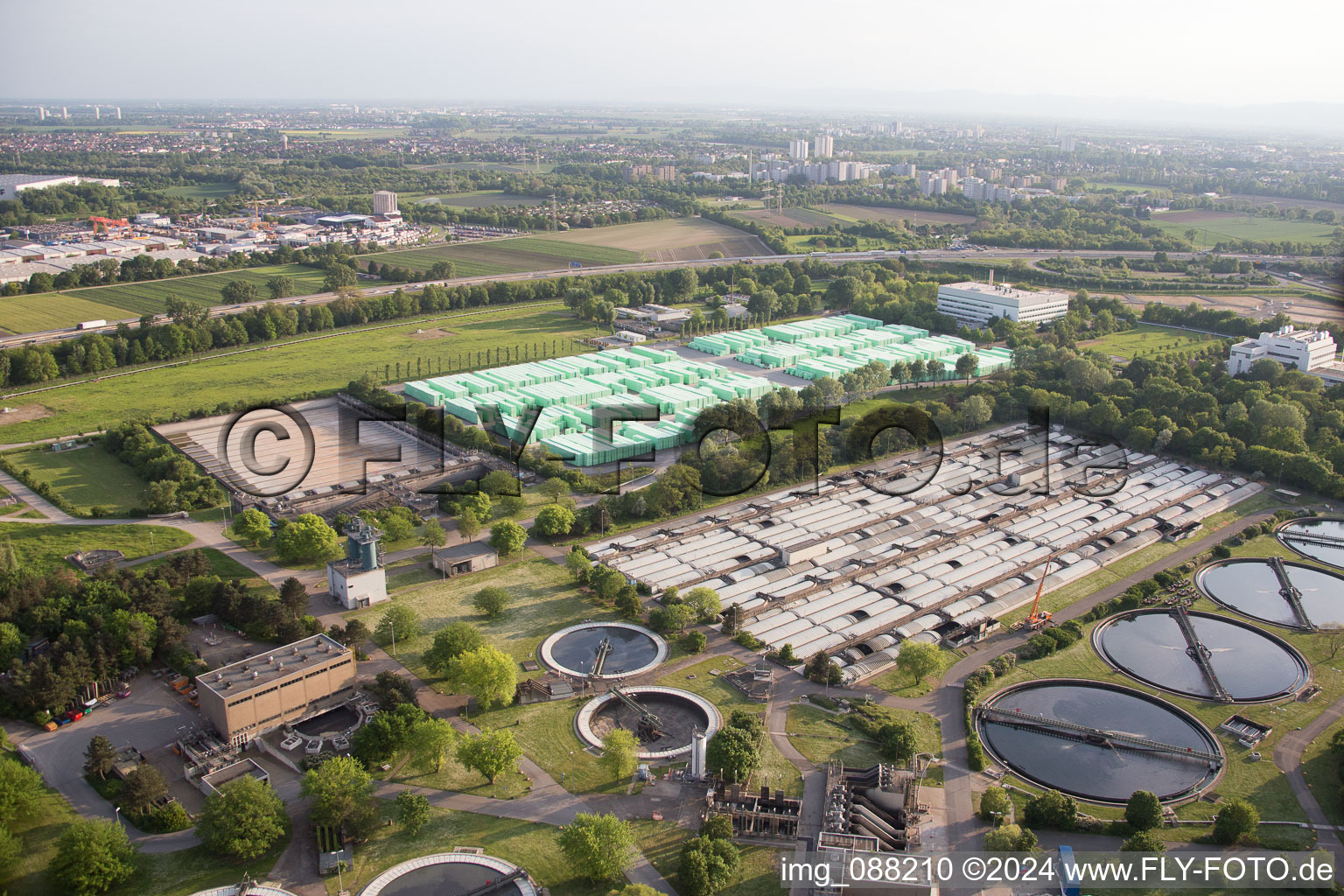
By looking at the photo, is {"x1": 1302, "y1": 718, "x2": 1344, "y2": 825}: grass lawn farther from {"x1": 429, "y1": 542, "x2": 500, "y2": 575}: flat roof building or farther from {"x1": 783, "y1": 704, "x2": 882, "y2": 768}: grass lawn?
{"x1": 429, "y1": 542, "x2": 500, "y2": 575}: flat roof building

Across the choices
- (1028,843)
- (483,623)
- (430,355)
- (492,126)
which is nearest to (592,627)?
(483,623)

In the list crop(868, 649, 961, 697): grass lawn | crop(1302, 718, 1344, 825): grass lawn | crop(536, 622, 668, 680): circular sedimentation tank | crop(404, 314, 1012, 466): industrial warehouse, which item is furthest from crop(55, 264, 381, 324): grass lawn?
crop(1302, 718, 1344, 825): grass lawn

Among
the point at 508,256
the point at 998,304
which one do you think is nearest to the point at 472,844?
the point at 998,304

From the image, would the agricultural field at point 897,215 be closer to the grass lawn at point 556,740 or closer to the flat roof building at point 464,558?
the flat roof building at point 464,558

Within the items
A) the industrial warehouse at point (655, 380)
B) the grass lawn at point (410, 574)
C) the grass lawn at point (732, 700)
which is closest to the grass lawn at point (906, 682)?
the grass lawn at point (732, 700)

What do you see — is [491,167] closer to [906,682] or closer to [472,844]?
[906,682]

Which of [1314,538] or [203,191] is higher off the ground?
[203,191]
